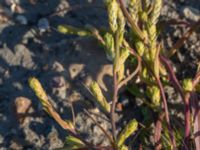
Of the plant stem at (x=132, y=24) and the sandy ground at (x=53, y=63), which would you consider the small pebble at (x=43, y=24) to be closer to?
the sandy ground at (x=53, y=63)

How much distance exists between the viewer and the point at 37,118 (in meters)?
1.89

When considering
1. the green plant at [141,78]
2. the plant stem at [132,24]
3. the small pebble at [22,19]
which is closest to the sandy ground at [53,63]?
the small pebble at [22,19]

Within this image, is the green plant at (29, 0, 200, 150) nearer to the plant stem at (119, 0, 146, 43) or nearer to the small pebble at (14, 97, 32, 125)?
the plant stem at (119, 0, 146, 43)

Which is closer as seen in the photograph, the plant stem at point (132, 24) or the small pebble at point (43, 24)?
the plant stem at point (132, 24)

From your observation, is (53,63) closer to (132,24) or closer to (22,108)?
(22,108)

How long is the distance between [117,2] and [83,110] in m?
0.42

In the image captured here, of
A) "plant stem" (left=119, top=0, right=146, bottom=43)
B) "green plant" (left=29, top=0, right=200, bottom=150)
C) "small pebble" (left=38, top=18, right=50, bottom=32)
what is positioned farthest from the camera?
"small pebble" (left=38, top=18, right=50, bottom=32)

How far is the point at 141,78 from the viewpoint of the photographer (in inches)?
72.9

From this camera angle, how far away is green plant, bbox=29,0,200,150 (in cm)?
160

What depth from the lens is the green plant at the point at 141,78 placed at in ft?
5.26

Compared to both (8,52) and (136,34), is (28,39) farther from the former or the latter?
(136,34)

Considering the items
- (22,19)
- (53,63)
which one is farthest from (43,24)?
(53,63)

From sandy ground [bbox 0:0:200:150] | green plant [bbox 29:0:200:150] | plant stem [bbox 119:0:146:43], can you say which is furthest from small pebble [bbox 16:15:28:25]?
plant stem [bbox 119:0:146:43]

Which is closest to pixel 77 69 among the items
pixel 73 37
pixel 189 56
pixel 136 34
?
pixel 73 37
